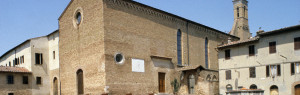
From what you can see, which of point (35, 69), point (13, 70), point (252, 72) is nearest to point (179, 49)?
point (252, 72)

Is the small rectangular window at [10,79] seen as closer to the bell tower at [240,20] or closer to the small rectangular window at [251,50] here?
the small rectangular window at [251,50]

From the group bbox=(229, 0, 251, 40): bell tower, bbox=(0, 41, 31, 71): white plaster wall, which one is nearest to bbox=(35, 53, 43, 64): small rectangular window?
bbox=(0, 41, 31, 71): white plaster wall

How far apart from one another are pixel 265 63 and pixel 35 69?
844 inches

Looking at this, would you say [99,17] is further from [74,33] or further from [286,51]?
[286,51]

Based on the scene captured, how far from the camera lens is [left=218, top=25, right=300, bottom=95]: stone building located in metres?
22.0

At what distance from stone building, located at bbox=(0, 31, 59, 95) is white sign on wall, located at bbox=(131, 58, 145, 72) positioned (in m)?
8.95

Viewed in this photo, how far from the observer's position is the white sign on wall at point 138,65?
23078mm

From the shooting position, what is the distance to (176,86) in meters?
26.6

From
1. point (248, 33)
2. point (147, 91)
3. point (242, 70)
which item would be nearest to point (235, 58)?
point (242, 70)

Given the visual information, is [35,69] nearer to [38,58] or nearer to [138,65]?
[38,58]

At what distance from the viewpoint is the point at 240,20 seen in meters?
50.5

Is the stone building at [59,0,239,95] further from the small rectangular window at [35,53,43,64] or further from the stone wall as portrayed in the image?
the small rectangular window at [35,53,43,64]

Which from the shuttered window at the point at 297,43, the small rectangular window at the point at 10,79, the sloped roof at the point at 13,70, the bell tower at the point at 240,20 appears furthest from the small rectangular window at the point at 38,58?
the bell tower at the point at 240,20

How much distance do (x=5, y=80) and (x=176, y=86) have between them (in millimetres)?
15646
